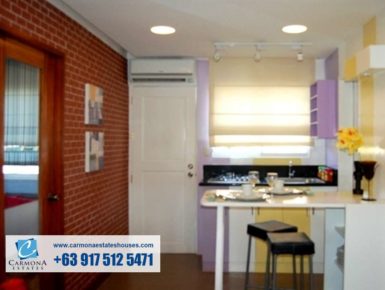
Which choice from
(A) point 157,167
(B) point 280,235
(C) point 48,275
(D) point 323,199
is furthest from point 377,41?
(C) point 48,275

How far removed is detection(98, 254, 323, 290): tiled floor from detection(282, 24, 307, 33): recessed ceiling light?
244cm

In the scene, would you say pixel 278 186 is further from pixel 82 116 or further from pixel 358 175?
pixel 82 116

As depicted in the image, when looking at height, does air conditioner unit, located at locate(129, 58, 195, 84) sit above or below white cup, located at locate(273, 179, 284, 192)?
above

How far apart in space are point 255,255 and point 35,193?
2368 mm

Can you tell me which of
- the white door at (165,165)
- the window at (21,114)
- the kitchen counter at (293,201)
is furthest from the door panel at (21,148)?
the white door at (165,165)

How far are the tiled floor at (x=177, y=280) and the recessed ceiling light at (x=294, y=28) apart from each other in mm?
2445

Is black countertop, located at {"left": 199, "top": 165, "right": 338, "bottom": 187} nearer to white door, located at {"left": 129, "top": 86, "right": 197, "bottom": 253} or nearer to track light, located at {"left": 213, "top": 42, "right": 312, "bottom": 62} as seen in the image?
white door, located at {"left": 129, "top": 86, "right": 197, "bottom": 253}

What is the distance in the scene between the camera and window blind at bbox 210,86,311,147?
4969mm

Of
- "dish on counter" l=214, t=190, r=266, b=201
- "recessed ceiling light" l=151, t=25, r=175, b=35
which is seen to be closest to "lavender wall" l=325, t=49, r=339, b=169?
"dish on counter" l=214, t=190, r=266, b=201

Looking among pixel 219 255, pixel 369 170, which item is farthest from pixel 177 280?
pixel 369 170

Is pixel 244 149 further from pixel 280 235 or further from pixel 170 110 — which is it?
pixel 280 235

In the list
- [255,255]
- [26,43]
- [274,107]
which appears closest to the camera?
[26,43]

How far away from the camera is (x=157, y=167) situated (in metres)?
5.07

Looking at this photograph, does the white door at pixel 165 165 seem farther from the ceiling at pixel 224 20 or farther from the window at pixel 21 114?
the window at pixel 21 114
